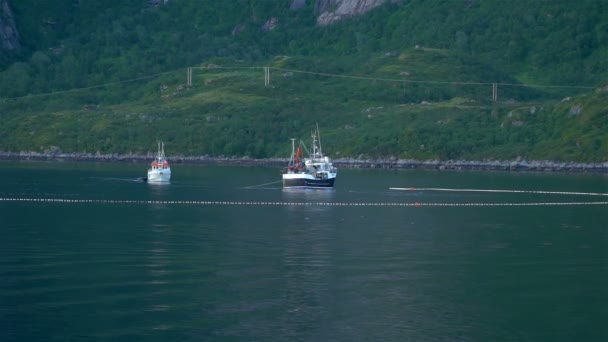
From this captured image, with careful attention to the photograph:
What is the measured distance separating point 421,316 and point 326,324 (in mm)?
4319

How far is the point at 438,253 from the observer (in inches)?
2778

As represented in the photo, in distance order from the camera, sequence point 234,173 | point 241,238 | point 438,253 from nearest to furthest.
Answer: point 438,253, point 241,238, point 234,173

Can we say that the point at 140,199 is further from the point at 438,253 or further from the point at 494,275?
the point at 494,275

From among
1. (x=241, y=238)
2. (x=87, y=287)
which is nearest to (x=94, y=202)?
(x=241, y=238)

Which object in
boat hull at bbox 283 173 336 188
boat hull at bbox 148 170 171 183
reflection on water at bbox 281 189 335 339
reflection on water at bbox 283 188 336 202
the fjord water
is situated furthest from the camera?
boat hull at bbox 148 170 171 183

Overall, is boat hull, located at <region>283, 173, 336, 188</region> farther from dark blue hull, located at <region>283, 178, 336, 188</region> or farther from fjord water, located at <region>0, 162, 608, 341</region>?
fjord water, located at <region>0, 162, 608, 341</region>

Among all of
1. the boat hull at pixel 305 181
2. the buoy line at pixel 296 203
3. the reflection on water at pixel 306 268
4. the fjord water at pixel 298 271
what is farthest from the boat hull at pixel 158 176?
the reflection on water at pixel 306 268

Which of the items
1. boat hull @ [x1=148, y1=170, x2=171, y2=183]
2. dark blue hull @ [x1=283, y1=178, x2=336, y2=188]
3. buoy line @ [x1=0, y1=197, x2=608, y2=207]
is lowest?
buoy line @ [x1=0, y1=197, x2=608, y2=207]

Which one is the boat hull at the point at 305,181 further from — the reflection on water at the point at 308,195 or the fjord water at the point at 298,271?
the fjord water at the point at 298,271

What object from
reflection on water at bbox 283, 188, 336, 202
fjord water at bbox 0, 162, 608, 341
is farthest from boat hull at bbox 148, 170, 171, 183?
fjord water at bbox 0, 162, 608, 341

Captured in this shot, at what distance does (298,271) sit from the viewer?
203ft

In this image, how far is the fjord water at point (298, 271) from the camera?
157 feet

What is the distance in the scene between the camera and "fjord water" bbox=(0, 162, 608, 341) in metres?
47.9

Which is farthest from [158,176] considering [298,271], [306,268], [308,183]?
[298,271]
